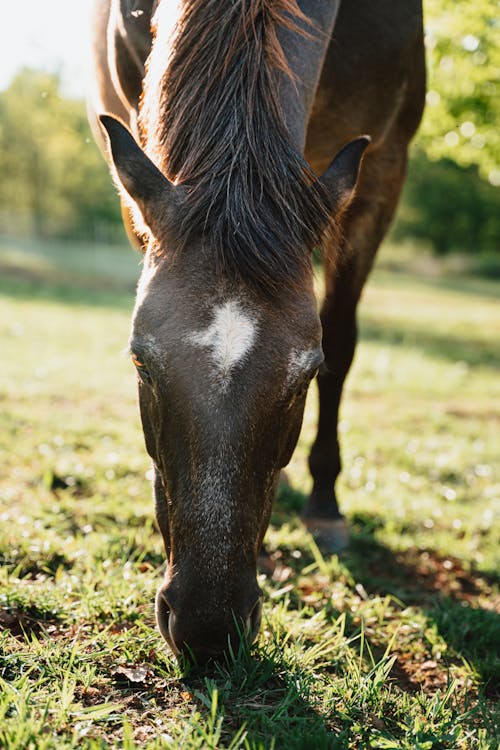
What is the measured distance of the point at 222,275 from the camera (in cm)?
219

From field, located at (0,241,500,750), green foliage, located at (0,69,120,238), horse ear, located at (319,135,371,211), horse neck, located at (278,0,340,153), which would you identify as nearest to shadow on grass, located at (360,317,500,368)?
field, located at (0,241,500,750)

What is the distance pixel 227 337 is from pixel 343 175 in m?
0.80

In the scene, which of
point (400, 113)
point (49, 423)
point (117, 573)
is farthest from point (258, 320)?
point (49, 423)

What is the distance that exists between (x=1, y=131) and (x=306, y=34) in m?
33.0

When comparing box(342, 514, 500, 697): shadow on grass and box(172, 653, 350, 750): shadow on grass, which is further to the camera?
box(342, 514, 500, 697): shadow on grass

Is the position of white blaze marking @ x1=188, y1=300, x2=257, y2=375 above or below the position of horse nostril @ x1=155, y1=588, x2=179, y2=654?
above

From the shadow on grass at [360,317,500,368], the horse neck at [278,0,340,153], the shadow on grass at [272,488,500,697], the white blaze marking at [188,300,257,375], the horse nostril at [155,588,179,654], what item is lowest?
the shadow on grass at [360,317,500,368]

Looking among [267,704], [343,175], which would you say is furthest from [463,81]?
[267,704]

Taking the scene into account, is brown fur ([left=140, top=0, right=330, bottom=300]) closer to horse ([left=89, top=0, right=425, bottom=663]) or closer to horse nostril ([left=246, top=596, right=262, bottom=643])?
horse ([left=89, top=0, right=425, bottom=663])

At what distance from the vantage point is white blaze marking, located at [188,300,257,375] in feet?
6.88

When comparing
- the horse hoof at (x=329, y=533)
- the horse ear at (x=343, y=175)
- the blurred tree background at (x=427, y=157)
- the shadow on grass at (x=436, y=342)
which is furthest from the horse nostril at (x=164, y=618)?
the shadow on grass at (x=436, y=342)

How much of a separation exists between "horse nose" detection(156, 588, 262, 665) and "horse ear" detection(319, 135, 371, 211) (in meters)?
1.32

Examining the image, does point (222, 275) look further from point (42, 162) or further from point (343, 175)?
point (42, 162)

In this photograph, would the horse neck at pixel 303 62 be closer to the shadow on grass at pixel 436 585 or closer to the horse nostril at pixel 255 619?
the horse nostril at pixel 255 619
